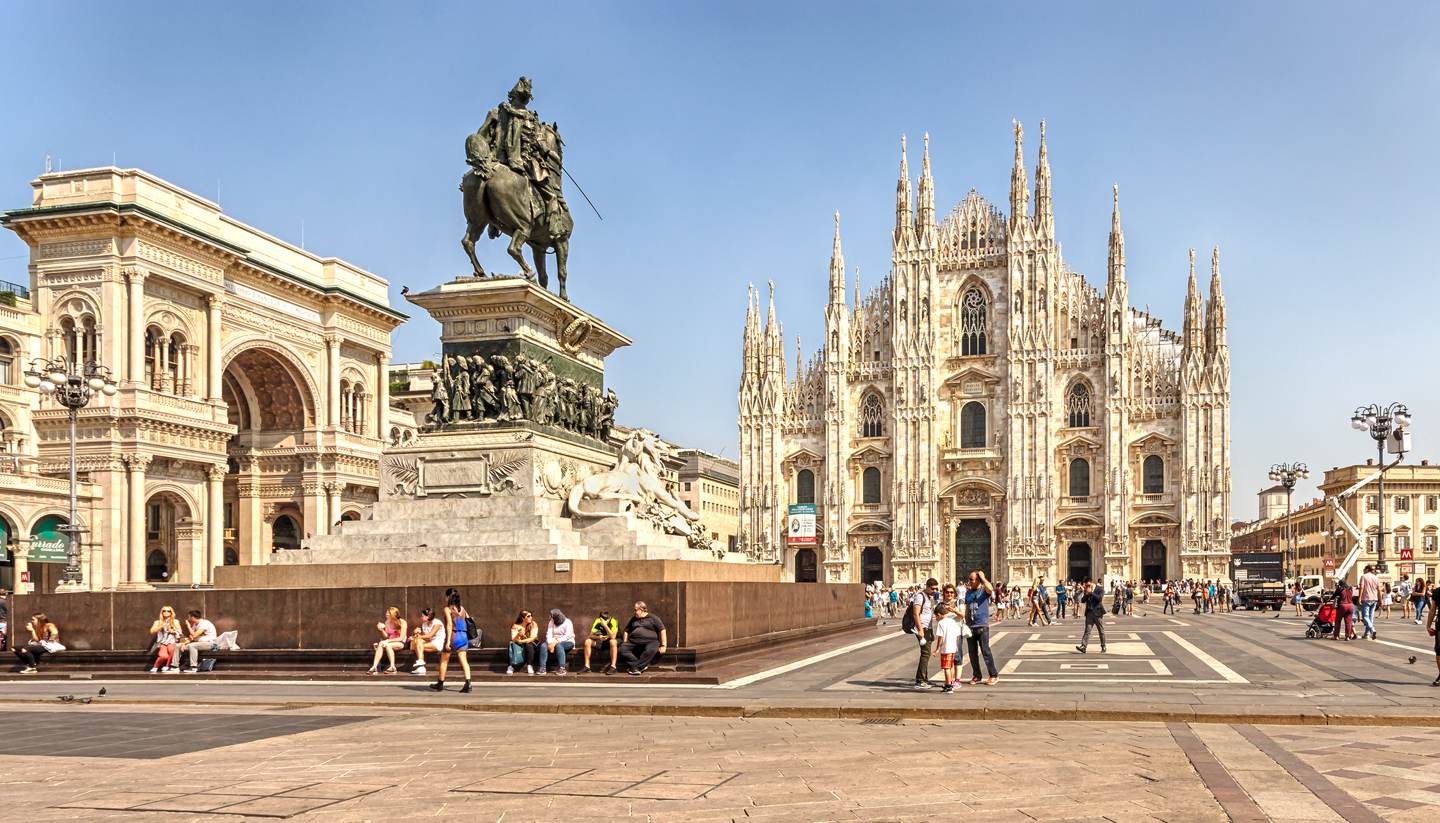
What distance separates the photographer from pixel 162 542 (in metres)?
52.9

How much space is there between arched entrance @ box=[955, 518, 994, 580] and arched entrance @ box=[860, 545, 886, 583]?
4074mm

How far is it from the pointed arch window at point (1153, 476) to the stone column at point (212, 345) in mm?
44570

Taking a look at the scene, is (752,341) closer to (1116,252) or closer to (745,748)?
(1116,252)

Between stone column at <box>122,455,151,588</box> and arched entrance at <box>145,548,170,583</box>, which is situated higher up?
stone column at <box>122,455,151,588</box>

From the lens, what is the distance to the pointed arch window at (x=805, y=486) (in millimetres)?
72125

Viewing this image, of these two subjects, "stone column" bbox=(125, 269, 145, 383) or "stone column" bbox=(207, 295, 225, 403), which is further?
"stone column" bbox=(207, 295, 225, 403)

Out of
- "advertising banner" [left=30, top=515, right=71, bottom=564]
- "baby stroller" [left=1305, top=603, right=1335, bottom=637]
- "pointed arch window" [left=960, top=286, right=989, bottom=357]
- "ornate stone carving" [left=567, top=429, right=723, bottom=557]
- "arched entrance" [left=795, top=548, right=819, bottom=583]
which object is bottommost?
"arched entrance" [left=795, top=548, right=819, bottom=583]

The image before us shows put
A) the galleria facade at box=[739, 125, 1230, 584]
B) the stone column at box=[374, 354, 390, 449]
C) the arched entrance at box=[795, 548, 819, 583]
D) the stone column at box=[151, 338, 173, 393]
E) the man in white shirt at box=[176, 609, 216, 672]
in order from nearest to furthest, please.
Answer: the man in white shirt at box=[176, 609, 216, 672]
the stone column at box=[151, 338, 173, 393]
the stone column at box=[374, 354, 390, 449]
the galleria facade at box=[739, 125, 1230, 584]
the arched entrance at box=[795, 548, 819, 583]

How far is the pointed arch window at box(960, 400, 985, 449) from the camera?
230 feet

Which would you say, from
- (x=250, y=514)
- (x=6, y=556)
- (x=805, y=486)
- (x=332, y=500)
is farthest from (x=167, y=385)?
(x=805, y=486)

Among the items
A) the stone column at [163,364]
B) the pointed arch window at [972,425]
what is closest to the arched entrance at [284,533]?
the stone column at [163,364]

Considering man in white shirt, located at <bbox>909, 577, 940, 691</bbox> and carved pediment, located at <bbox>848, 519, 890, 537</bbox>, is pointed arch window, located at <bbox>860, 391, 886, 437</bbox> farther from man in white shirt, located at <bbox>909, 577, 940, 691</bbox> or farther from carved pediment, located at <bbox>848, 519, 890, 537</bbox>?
man in white shirt, located at <bbox>909, 577, 940, 691</bbox>

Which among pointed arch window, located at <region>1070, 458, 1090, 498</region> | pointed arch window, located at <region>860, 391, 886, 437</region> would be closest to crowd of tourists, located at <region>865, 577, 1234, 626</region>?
pointed arch window, located at <region>1070, 458, 1090, 498</region>

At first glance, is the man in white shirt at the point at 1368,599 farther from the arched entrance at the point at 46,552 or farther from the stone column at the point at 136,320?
the arched entrance at the point at 46,552
